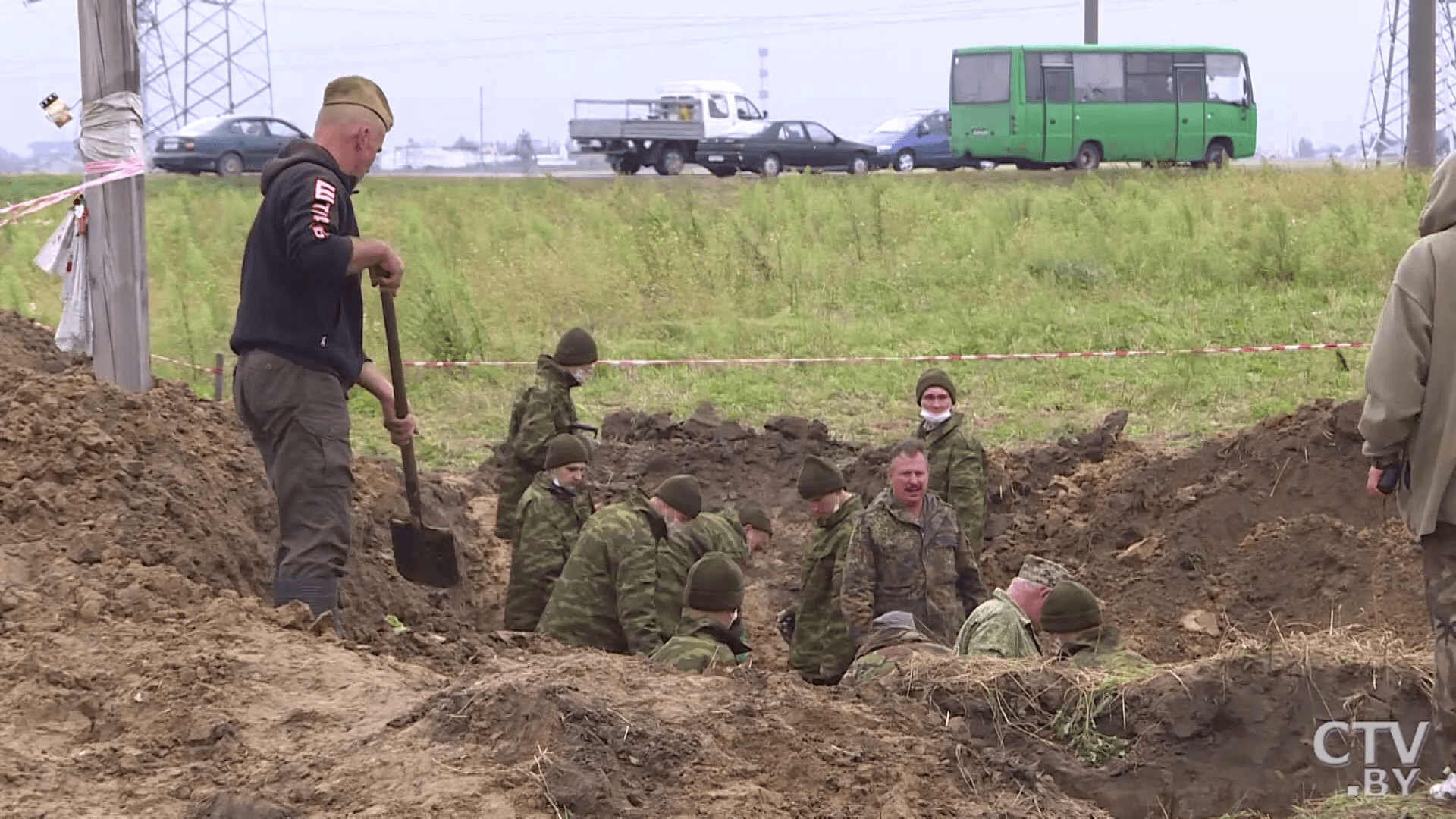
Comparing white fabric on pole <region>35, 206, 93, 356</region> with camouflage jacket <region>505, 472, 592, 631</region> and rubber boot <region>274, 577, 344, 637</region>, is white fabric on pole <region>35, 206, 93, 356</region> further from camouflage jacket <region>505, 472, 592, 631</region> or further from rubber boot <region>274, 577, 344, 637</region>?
rubber boot <region>274, 577, 344, 637</region>

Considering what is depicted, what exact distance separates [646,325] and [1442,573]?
12.4 meters

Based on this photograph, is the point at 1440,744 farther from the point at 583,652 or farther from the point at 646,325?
the point at 646,325

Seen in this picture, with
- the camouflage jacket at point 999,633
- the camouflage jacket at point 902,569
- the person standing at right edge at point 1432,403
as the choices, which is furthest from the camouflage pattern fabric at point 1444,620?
the camouflage jacket at point 902,569

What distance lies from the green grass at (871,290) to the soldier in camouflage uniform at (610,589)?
16.9ft

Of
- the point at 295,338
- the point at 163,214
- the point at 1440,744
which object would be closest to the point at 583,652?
the point at 295,338

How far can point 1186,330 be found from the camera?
15.7m

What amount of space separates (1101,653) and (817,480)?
1946mm

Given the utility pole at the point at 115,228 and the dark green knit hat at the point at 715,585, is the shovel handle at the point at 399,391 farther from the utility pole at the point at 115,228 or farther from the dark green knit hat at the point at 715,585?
the utility pole at the point at 115,228

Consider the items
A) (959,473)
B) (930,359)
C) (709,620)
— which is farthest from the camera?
(930,359)

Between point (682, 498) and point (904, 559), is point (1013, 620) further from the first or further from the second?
point (682, 498)

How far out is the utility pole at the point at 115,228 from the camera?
26.3ft

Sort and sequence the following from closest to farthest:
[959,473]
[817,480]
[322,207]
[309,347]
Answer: [322,207] → [309,347] → [817,480] → [959,473]

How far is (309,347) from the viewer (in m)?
6.36

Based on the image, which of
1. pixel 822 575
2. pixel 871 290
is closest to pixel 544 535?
pixel 822 575
